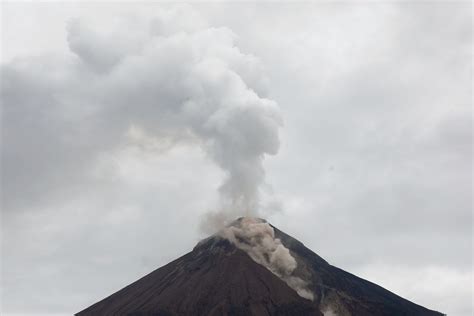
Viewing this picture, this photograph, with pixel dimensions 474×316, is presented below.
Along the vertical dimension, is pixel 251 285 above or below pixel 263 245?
below

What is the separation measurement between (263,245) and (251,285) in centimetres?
1677

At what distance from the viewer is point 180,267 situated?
15050 cm

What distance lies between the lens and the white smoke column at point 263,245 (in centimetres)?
14600

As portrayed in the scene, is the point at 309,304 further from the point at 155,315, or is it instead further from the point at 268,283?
the point at 155,315

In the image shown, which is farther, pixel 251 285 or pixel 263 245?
pixel 263 245

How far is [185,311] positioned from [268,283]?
591 inches

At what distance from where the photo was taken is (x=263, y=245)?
5945 inches

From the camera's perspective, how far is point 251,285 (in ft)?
443

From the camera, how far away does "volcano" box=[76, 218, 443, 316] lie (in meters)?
131

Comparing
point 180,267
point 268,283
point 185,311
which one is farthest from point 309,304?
point 180,267

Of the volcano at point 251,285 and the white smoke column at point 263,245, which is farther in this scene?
the white smoke column at point 263,245

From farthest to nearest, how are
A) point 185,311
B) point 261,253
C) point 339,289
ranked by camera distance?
point 261,253, point 339,289, point 185,311

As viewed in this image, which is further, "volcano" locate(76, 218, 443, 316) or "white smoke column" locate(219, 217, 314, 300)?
"white smoke column" locate(219, 217, 314, 300)

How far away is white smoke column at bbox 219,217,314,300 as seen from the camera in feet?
479
